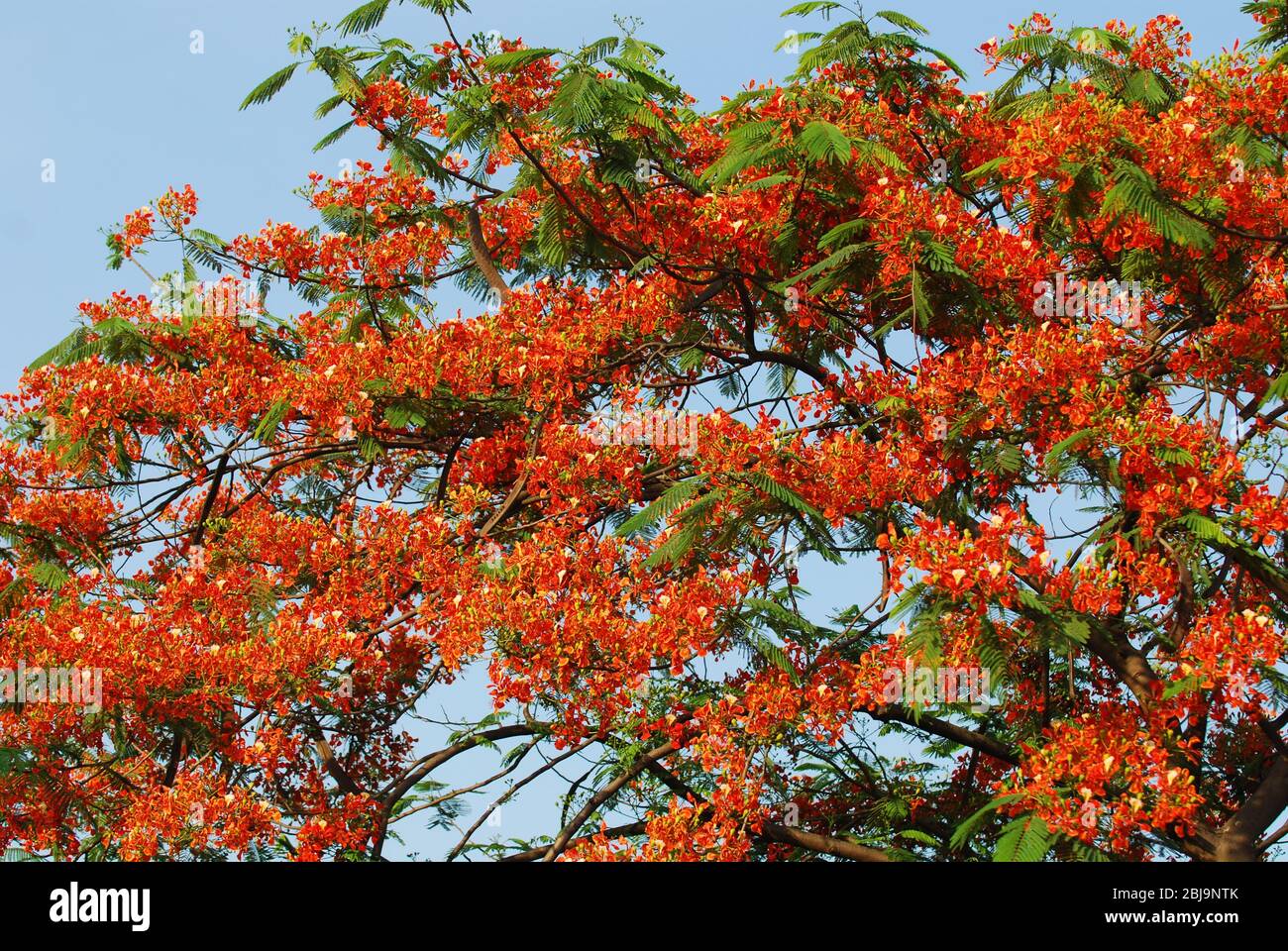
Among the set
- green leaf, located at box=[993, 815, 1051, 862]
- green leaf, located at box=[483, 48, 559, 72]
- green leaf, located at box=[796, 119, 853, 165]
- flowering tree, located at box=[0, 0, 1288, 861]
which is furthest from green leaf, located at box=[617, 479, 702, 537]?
green leaf, located at box=[483, 48, 559, 72]

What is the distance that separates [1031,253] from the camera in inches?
337

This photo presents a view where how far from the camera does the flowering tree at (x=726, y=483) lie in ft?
23.8

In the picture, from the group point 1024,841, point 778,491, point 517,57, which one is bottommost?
point 1024,841

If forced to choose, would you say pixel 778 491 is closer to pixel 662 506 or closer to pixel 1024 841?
pixel 662 506

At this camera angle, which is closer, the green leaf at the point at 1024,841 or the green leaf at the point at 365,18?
the green leaf at the point at 1024,841

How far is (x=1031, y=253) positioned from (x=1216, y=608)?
7.91 ft

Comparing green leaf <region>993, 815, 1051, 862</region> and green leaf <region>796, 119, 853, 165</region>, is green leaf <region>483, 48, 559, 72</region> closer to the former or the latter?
green leaf <region>796, 119, 853, 165</region>

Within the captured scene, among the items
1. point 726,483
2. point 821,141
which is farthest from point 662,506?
point 821,141

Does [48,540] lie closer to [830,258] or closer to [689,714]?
[689,714]

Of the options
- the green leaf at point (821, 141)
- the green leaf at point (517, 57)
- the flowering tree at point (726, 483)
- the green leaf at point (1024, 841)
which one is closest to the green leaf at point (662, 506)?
the flowering tree at point (726, 483)

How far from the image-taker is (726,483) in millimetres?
7582

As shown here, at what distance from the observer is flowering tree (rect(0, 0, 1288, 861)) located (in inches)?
286

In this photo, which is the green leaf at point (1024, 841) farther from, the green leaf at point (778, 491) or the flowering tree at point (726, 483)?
the green leaf at point (778, 491)
